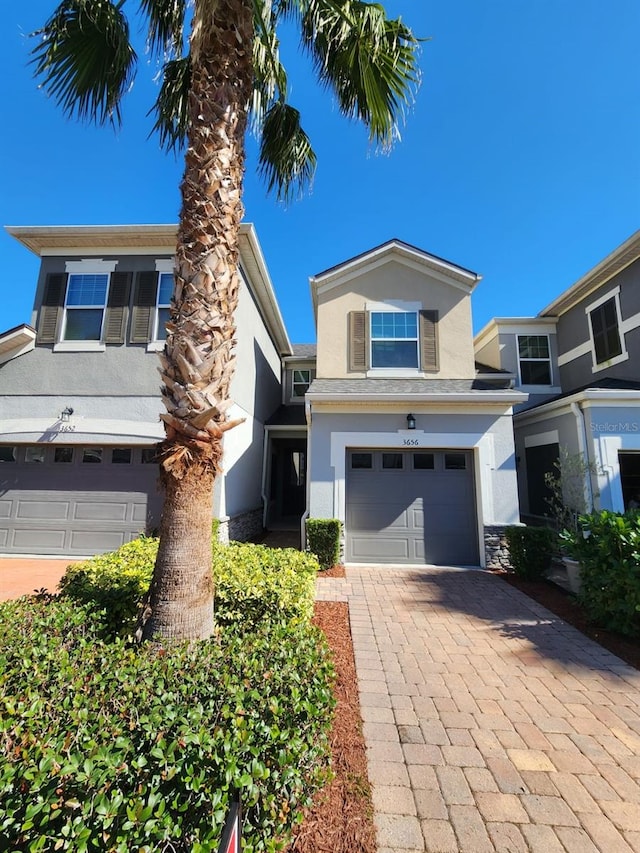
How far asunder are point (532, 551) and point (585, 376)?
732cm

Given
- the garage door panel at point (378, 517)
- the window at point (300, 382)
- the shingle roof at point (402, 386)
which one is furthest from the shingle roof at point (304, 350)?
the garage door panel at point (378, 517)

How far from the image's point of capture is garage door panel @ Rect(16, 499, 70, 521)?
8727 mm

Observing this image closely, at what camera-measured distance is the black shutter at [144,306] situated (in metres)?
9.01

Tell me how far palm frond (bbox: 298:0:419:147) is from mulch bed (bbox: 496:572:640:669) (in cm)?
752

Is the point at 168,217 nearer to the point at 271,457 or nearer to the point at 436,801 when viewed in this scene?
the point at 271,457

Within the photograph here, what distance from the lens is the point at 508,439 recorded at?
8.55 meters

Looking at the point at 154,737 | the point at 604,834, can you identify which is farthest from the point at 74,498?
the point at 604,834

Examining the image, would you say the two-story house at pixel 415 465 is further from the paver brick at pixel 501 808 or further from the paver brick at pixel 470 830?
the paver brick at pixel 470 830

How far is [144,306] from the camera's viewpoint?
9.12 metres

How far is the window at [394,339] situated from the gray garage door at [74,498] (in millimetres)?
6371

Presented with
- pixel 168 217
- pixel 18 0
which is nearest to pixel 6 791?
pixel 18 0

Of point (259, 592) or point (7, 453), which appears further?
point (7, 453)

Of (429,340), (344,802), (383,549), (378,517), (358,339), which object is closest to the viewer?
(344,802)

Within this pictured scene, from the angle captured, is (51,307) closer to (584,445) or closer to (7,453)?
(7,453)
